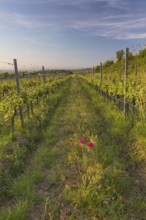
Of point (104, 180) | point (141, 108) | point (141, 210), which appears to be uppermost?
point (141, 108)

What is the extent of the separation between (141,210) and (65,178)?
1553 millimetres

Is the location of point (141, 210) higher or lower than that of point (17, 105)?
lower

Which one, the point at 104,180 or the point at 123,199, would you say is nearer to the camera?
the point at 123,199

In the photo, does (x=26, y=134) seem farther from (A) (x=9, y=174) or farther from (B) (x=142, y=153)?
(B) (x=142, y=153)

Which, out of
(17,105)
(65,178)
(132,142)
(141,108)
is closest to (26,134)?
(17,105)

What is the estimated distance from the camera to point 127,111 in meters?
8.34

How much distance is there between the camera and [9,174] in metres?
4.20

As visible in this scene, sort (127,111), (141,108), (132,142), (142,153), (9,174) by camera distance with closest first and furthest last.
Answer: (9,174), (142,153), (132,142), (141,108), (127,111)

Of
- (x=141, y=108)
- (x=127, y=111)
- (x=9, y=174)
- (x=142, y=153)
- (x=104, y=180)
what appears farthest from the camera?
(x=127, y=111)

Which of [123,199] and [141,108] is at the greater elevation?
Answer: [141,108]

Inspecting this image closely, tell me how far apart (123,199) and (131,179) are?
78 centimetres

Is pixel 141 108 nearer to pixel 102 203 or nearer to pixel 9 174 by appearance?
pixel 102 203

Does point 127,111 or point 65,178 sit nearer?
point 65,178

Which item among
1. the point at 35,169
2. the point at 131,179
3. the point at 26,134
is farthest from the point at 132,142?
the point at 26,134
